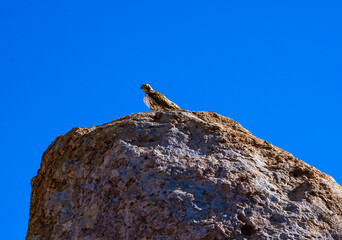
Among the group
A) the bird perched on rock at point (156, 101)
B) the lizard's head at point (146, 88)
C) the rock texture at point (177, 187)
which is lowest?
the rock texture at point (177, 187)

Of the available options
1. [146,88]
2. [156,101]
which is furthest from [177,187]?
[146,88]

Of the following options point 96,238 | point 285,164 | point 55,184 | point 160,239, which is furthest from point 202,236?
point 55,184

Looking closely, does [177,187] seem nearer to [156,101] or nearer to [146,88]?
[156,101]

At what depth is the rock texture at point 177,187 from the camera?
4008 millimetres

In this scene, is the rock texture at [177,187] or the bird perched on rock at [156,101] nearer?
the rock texture at [177,187]

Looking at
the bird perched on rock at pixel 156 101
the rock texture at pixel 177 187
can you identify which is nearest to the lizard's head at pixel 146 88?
the bird perched on rock at pixel 156 101

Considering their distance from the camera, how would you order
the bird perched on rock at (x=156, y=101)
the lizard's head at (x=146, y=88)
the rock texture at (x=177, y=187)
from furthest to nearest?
the lizard's head at (x=146, y=88) < the bird perched on rock at (x=156, y=101) < the rock texture at (x=177, y=187)

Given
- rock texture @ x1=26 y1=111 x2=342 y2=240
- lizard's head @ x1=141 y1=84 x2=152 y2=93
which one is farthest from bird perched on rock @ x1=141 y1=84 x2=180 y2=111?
rock texture @ x1=26 y1=111 x2=342 y2=240

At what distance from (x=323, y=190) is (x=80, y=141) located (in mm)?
2487

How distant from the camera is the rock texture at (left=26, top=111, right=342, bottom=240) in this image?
4008 millimetres

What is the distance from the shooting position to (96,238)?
4.15m

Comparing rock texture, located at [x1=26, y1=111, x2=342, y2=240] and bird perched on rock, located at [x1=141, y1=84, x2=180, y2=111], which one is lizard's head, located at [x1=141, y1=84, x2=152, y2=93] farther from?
rock texture, located at [x1=26, y1=111, x2=342, y2=240]

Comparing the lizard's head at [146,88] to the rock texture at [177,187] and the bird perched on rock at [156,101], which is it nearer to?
the bird perched on rock at [156,101]

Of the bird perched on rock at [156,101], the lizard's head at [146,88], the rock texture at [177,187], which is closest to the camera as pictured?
the rock texture at [177,187]
